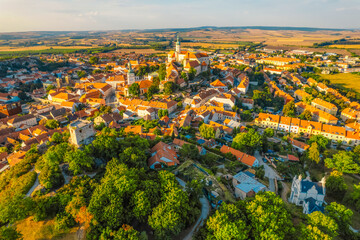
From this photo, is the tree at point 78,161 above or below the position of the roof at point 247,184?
above

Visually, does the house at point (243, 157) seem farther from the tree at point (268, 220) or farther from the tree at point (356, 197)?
the tree at point (268, 220)

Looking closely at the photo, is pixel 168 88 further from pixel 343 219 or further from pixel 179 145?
pixel 343 219

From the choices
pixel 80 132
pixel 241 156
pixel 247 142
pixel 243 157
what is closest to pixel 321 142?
pixel 247 142

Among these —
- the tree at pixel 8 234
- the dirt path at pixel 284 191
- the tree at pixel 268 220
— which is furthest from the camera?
the dirt path at pixel 284 191

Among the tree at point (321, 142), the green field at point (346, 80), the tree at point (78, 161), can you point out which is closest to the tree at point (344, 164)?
the tree at point (321, 142)

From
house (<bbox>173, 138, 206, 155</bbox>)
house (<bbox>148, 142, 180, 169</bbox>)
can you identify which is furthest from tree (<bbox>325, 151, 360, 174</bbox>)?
house (<bbox>148, 142, 180, 169</bbox>)

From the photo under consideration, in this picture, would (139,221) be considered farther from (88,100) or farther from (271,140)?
(88,100)

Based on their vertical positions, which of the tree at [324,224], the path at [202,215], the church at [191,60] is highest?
the church at [191,60]
